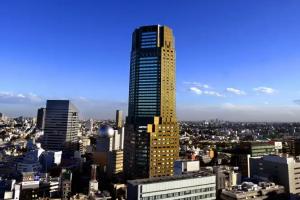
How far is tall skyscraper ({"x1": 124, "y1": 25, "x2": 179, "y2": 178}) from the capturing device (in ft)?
273

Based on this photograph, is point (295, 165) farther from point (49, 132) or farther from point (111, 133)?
point (49, 132)

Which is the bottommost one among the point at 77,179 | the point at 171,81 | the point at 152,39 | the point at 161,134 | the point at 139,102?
the point at 77,179

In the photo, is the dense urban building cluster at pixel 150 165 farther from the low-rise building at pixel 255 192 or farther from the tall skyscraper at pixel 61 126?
the tall skyscraper at pixel 61 126

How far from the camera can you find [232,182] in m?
71.1

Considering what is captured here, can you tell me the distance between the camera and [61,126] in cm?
13938

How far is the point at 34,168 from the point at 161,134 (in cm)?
4081

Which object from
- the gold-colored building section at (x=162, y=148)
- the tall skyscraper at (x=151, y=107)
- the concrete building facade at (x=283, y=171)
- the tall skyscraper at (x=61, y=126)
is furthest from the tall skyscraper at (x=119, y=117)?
the concrete building facade at (x=283, y=171)

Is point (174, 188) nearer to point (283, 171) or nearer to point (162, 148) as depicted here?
point (283, 171)

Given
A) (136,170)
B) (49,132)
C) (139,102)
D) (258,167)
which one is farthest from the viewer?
(49,132)

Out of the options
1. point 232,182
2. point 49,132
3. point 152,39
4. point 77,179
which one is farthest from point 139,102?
point 49,132

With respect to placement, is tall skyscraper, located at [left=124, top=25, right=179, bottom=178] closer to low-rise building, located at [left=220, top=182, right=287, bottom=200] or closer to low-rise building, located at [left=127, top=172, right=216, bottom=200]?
low-rise building, located at [left=220, top=182, right=287, bottom=200]

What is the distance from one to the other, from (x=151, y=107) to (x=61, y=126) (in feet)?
212

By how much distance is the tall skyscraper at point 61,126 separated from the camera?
13725 cm

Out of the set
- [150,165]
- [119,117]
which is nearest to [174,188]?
[150,165]
